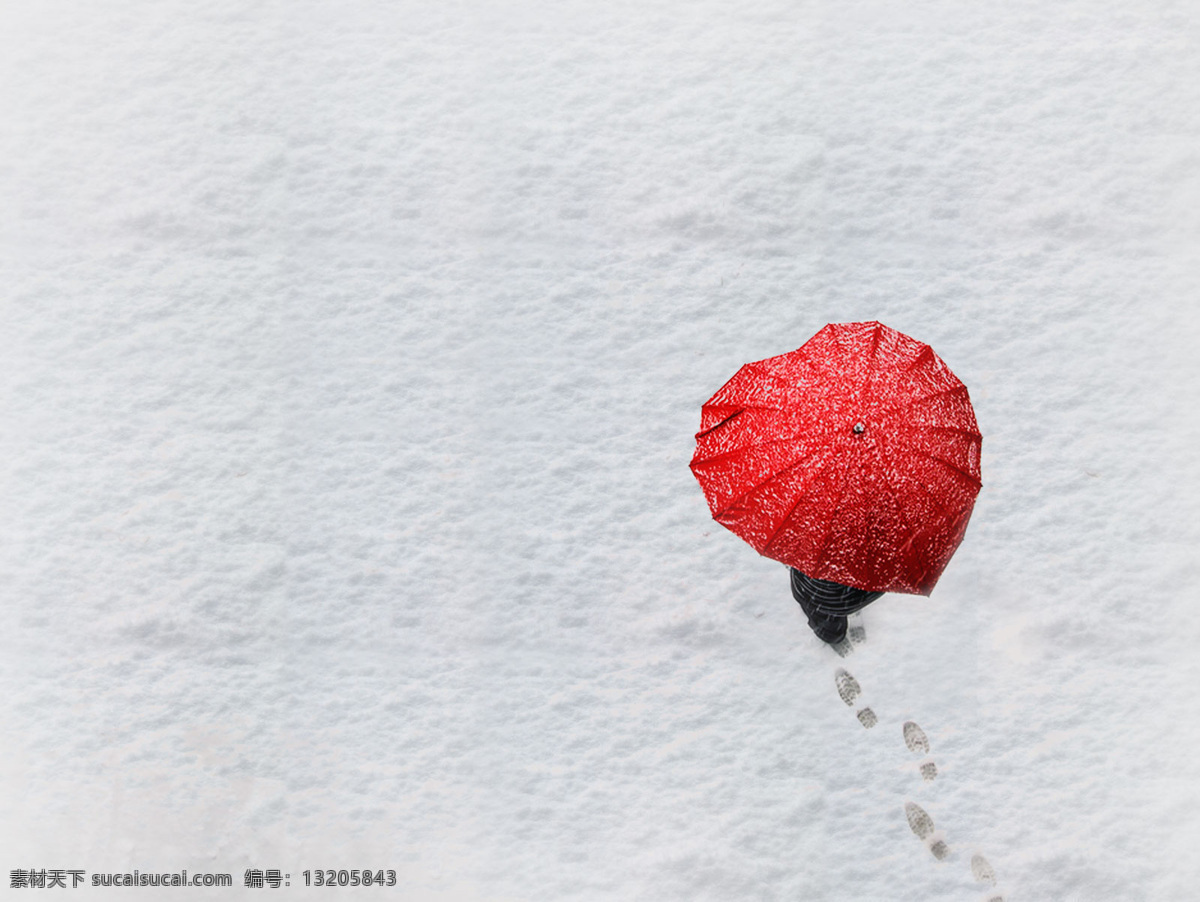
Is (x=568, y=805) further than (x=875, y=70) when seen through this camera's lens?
No

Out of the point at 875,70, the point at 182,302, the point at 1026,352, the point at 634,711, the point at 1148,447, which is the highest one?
the point at 875,70

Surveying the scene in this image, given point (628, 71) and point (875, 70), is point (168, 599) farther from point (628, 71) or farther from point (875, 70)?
point (875, 70)

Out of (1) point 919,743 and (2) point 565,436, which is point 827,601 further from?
(2) point 565,436

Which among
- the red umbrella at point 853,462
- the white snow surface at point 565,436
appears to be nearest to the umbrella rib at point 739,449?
the red umbrella at point 853,462

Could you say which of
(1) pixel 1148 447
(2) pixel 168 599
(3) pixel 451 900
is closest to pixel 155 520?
(2) pixel 168 599

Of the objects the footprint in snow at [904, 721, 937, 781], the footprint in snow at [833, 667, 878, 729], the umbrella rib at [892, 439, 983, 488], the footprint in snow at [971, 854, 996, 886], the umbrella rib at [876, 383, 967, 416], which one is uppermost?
the umbrella rib at [876, 383, 967, 416]

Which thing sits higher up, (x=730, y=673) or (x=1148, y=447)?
(x=1148, y=447)

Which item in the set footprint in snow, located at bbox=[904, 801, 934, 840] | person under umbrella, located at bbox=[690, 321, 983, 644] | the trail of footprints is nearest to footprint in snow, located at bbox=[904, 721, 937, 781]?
the trail of footprints

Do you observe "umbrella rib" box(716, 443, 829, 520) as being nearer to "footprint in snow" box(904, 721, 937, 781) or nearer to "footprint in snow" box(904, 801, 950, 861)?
"footprint in snow" box(904, 721, 937, 781)

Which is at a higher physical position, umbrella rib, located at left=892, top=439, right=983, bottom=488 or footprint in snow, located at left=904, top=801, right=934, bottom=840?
umbrella rib, located at left=892, top=439, right=983, bottom=488
